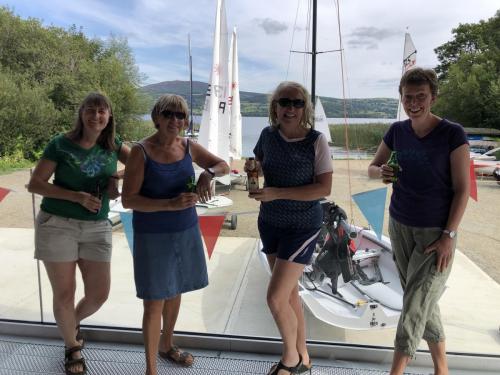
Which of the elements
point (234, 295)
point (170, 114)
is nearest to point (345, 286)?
point (234, 295)

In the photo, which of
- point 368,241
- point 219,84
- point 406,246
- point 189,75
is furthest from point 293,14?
point 219,84

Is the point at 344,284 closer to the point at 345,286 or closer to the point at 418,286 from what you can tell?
the point at 345,286

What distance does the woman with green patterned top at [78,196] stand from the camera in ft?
5.36

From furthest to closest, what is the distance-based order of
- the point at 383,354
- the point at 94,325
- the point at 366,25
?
the point at 366,25 → the point at 94,325 → the point at 383,354

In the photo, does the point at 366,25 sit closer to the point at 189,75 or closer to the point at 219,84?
the point at 189,75

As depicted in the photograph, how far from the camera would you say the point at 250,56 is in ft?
9.73

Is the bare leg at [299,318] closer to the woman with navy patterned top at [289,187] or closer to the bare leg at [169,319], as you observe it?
the woman with navy patterned top at [289,187]

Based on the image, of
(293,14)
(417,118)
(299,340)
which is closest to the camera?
(417,118)

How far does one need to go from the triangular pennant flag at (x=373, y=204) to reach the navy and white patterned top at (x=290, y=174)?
0.81 m

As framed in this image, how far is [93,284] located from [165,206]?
0.64 m

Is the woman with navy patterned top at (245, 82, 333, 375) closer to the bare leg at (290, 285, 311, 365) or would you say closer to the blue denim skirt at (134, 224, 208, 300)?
the bare leg at (290, 285, 311, 365)

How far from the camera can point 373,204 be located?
2.36 meters

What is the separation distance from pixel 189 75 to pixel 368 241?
276 cm

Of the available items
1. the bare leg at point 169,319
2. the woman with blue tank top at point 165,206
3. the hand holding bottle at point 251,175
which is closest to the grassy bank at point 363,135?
the hand holding bottle at point 251,175
